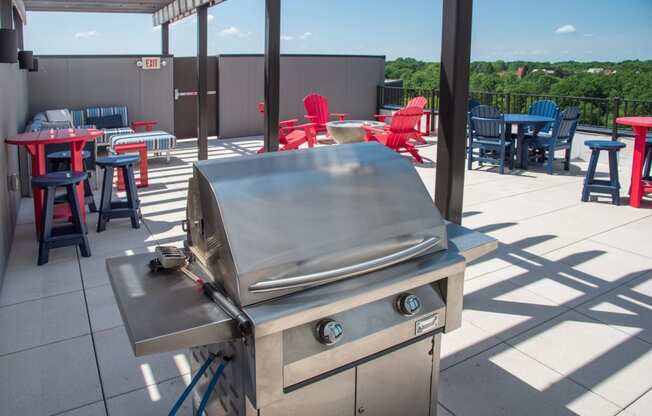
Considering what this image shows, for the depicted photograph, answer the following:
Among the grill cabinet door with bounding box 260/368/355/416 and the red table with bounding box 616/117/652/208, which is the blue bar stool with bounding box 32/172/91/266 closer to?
the grill cabinet door with bounding box 260/368/355/416

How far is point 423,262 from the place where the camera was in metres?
1.83

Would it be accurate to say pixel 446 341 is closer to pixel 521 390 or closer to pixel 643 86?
pixel 521 390

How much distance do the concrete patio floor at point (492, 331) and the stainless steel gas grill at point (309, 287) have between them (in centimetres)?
67

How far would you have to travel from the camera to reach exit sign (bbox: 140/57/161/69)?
32.3 feet

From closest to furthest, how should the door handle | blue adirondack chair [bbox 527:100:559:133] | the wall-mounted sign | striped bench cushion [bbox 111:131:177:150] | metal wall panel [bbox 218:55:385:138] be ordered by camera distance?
striped bench cushion [bbox 111:131:177:150], blue adirondack chair [bbox 527:100:559:133], the wall-mounted sign, the door handle, metal wall panel [bbox 218:55:385:138]

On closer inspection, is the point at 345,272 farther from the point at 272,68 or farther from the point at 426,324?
the point at 272,68

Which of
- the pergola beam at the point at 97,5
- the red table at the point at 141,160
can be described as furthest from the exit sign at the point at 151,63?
the red table at the point at 141,160

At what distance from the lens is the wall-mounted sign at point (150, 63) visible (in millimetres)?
9836

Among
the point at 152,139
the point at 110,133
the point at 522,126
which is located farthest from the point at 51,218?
the point at 522,126

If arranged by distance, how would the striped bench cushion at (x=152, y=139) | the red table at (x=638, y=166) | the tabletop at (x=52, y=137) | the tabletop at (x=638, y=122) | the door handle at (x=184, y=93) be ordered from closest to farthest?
the tabletop at (x=52, y=137), the tabletop at (x=638, y=122), the red table at (x=638, y=166), the striped bench cushion at (x=152, y=139), the door handle at (x=184, y=93)

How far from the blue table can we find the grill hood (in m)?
5.91

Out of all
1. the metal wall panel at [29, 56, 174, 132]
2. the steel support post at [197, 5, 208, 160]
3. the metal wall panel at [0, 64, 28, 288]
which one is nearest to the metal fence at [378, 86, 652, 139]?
the steel support post at [197, 5, 208, 160]

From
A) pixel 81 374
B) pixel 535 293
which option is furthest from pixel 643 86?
pixel 81 374

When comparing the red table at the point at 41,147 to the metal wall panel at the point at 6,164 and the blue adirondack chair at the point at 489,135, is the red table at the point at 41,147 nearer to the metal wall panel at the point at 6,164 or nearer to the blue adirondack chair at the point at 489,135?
the metal wall panel at the point at 6,164
